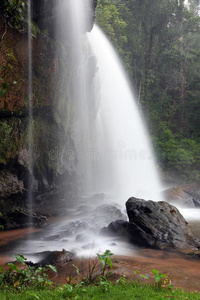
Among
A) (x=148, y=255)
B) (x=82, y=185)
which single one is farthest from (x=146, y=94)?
(x=148, y=255)

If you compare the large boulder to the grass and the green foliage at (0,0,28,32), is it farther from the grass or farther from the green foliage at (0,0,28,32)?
the green foliage at (0,0,28,32)

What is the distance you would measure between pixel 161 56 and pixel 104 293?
2478 centimetres

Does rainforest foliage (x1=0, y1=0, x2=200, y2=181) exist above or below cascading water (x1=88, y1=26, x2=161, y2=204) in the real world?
above

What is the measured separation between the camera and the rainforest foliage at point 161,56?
23.3 m

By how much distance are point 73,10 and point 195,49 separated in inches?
629

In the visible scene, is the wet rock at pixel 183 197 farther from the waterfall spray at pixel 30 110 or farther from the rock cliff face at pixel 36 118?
the waterfall spray at pixel 30 110

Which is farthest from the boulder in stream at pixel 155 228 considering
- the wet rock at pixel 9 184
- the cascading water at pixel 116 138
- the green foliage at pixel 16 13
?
the cascading water at pixel 116 138

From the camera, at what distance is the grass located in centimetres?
329

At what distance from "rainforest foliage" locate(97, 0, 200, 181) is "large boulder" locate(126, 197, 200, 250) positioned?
14.6 metres

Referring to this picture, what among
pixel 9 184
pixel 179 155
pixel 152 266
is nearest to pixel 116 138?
pixel 179 155

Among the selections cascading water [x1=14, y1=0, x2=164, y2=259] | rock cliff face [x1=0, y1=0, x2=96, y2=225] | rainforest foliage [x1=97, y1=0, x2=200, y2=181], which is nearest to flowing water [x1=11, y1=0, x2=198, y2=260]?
cascading water [x1=14, y1=0, x2=164, y2=259]

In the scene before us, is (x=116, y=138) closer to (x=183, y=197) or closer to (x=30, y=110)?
(x=183, y=197)

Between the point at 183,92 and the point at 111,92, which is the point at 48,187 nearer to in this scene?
the point at 111,92

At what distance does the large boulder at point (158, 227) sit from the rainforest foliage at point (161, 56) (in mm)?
14579
